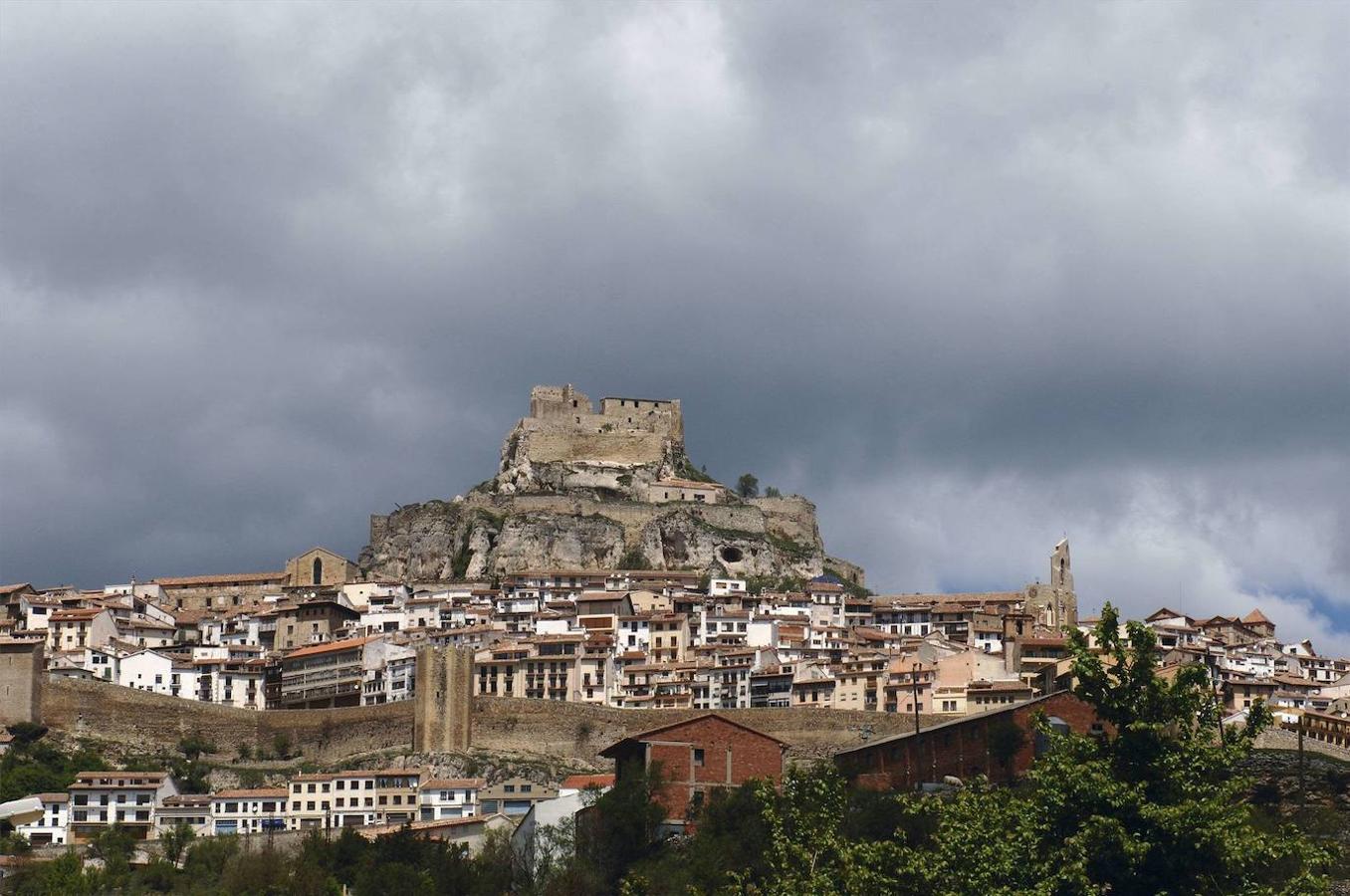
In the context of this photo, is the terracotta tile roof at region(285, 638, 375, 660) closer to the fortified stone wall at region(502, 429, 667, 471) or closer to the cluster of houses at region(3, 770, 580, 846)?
the cluster of houses at region(3, 770, 580, 846)

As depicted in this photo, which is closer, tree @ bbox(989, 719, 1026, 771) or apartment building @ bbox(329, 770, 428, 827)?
tree @ bbox(989, 719, 1026, 771)

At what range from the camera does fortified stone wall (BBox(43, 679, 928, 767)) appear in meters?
75.6

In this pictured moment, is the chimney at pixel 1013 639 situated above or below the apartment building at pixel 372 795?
above

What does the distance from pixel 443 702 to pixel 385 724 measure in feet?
8.49

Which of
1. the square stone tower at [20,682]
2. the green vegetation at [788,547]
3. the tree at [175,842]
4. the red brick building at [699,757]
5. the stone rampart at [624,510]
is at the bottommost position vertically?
the tree at [175,842]

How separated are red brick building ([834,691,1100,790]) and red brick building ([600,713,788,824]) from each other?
8.76 feet

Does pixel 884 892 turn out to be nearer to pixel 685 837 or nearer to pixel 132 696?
pixel 685 837

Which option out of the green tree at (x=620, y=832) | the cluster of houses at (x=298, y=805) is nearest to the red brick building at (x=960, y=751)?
the cluster of houses at (x=298, y=805)

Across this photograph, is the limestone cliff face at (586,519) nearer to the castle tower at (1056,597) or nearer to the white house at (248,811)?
the castle tower at (1056,597)

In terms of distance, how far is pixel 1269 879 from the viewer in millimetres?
38281

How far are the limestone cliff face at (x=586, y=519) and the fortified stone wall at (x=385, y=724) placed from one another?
24476mm

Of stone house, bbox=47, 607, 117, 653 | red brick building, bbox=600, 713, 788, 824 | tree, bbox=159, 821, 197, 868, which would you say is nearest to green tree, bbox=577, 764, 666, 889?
red brick building, bbox=600, 713, 788, 824

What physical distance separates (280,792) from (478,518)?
3473 cm

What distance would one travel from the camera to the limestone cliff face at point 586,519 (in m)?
108
